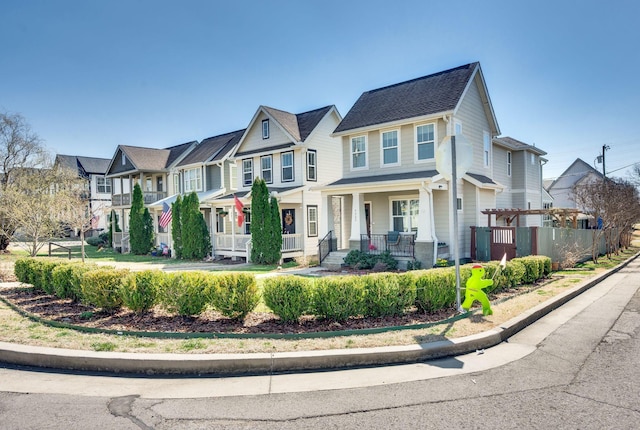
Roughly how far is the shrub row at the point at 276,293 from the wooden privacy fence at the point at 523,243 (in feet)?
30.7

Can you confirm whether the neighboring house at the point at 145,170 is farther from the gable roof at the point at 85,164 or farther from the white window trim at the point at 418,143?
the white window trim at the point at 418,143

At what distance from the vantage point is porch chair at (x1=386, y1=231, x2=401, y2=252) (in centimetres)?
1728

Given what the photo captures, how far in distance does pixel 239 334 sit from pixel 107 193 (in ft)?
152

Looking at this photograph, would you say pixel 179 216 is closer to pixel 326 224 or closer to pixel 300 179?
pixel 300 179

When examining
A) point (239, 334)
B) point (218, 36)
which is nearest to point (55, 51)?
point (218, 36)

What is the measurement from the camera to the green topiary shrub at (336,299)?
6684 mm

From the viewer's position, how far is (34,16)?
12109mm

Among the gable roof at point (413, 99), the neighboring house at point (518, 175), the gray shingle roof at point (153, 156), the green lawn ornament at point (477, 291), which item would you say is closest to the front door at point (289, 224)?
the gable roof at point (413, 99)

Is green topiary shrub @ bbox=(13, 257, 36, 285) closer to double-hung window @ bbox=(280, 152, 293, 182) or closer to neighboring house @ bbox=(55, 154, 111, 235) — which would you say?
double-hung window @ bbox=(280, 152, 293, 182)

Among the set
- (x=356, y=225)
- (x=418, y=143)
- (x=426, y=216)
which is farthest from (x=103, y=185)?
(x=426, y=216)

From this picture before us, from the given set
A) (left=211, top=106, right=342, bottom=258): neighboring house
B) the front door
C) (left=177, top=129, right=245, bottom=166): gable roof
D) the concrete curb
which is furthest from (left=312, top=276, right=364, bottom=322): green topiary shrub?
(left=177, top=129, right=245, bottom=166): gable roof

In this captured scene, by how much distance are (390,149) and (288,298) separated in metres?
13.4

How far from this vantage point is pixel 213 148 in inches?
1193

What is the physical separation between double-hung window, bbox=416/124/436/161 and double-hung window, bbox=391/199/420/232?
6.65ft
